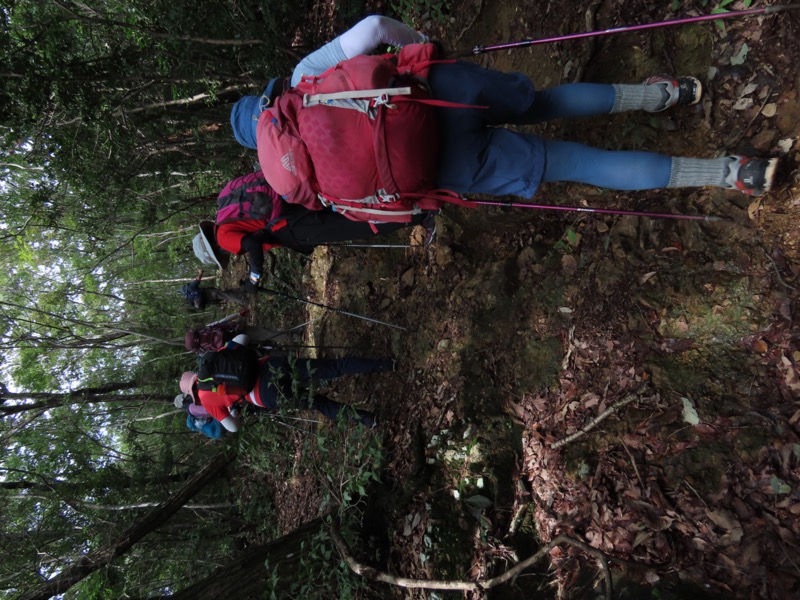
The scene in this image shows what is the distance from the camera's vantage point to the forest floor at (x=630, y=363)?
113 inches

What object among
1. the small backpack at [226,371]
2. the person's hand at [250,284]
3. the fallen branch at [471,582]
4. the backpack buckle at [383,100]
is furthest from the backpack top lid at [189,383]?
the backpack buckle at [383,100]

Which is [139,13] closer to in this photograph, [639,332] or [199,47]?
[199,47]

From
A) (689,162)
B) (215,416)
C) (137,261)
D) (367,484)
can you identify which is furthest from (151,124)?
(137,261)

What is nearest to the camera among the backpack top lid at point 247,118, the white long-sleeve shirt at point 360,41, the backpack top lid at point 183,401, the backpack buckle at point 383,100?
the backpack buckle at point 383,100

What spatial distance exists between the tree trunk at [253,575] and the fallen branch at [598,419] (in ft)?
9.84

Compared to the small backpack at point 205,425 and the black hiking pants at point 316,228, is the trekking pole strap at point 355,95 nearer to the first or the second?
the black hiking pants at point 316,228

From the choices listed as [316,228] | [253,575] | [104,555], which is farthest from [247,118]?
[104,555]

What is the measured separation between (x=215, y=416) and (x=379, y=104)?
5033mm

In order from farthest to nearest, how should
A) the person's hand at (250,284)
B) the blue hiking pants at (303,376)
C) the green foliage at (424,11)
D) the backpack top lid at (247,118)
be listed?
the green foliage at (424,11) → the blue hiking pants at (303,376) → the person's hand at (250,284) → the backpack top lid at (247,118)

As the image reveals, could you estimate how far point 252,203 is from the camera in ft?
15.1

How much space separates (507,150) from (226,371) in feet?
14.8

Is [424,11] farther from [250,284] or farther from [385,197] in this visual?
[385,197]

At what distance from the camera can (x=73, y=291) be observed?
12945 millimetres

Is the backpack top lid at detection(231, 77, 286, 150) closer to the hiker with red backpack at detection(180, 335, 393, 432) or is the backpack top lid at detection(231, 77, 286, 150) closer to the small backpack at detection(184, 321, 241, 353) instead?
the hiker with red backpack at detection(180, 335, 393, 432)
